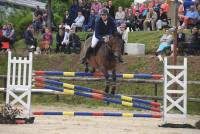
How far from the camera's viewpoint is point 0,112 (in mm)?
12398

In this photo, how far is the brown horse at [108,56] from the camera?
13.0 meters

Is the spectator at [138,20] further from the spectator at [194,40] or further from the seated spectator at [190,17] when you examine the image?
the spectator at [194,40]

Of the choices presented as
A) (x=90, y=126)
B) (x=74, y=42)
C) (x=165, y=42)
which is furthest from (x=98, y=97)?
(x=74, y=42)

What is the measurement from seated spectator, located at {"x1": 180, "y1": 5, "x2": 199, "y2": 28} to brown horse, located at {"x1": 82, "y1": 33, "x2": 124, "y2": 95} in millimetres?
7263

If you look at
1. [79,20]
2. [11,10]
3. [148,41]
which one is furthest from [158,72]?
[11,10]

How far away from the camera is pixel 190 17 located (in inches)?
804

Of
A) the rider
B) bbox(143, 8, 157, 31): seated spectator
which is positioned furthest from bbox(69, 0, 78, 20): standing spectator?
the rider

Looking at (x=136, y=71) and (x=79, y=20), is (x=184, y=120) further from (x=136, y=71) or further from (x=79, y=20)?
(x=79, y=20)

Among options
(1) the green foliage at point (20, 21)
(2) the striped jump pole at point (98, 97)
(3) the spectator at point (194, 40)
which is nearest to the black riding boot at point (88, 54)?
(2) the striped jump pole at point (98, 97)

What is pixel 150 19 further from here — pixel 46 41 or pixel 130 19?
pixel 46 41

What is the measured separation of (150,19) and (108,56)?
1007cm

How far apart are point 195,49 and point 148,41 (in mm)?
2801

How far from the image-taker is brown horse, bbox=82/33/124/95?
511 inches

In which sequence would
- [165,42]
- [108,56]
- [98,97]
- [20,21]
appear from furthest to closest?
[20,21] < [165,42] < [108,56] < [98,97]
